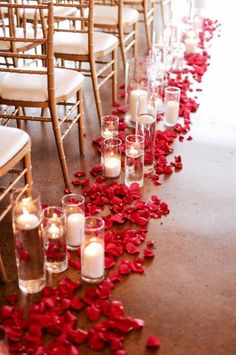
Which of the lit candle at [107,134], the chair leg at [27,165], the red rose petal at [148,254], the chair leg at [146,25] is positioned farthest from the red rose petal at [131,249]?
the chair leg at [146,25]

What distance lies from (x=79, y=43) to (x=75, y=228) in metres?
1.29

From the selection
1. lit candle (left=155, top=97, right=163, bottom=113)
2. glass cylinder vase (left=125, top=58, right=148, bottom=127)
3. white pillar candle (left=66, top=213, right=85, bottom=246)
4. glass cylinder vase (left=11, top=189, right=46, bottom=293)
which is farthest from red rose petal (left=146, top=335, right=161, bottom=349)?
lit candle (left=155, top=97, right=163, bottom=113)

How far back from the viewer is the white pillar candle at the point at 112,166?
2537mm

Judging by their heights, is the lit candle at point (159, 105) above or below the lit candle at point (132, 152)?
Answer: below

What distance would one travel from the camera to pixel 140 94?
10.0 ft

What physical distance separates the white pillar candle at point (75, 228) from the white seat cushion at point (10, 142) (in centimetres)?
34

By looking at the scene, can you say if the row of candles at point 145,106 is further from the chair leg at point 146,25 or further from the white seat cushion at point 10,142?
the white seat cushion at point 10,142

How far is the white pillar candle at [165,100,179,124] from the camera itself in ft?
10.1

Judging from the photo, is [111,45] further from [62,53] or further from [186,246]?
[186,246]

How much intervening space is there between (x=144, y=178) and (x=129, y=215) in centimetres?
37

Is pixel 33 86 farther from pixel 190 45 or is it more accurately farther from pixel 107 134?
pixel 190 45

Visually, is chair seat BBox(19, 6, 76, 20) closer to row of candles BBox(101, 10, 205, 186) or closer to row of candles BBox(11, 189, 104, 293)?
row of candles BBox(101, 10, 205, 186)

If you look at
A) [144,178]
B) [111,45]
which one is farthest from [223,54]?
[144,178]

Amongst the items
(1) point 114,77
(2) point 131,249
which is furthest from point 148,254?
(1) point 114,77
